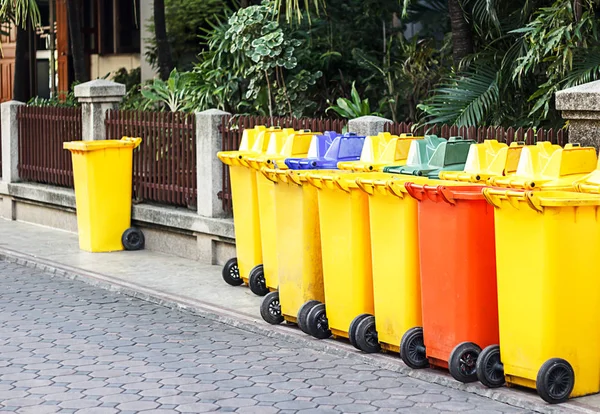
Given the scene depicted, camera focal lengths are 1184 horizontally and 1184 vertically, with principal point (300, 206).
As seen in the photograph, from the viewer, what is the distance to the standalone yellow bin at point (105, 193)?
1277 cm

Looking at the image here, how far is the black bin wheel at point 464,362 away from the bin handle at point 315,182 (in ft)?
5.54

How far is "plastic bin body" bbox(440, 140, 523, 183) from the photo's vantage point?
7.61m

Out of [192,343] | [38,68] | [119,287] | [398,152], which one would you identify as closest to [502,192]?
[398,152]

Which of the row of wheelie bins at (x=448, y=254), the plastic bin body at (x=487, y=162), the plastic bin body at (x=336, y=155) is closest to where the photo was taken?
the row of wheelie bins at (x=448, y=254)

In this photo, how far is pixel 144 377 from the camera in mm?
7477

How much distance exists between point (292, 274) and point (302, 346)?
540mm

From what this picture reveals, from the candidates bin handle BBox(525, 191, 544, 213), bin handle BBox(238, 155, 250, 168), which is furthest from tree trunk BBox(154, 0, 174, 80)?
bin handle BBox(525, 191, 544, 213)

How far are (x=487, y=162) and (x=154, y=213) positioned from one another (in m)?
5.83

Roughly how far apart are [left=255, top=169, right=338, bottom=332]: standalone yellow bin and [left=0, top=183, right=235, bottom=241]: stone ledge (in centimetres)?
285

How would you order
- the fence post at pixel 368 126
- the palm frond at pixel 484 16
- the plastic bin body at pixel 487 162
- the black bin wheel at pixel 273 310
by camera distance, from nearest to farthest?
the plastic bin body at pixel 487 162, the black bin wheel at pixel 273 310, the fence post at pixel 368 126, the palm frond at pixel 484 16

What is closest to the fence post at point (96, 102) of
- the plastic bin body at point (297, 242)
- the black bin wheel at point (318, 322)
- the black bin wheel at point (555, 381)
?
the plastic bin body at point (297, 242)

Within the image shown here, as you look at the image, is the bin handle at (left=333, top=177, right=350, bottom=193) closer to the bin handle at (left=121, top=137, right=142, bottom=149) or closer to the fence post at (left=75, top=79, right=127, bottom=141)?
the bin handle at (left=121, top=137, right=142, bottom=149)

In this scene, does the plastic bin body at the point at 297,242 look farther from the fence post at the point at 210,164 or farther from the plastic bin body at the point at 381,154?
the fence post at the point at 210,164

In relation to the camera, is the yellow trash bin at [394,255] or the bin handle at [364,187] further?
the bin handle at [364,187]
